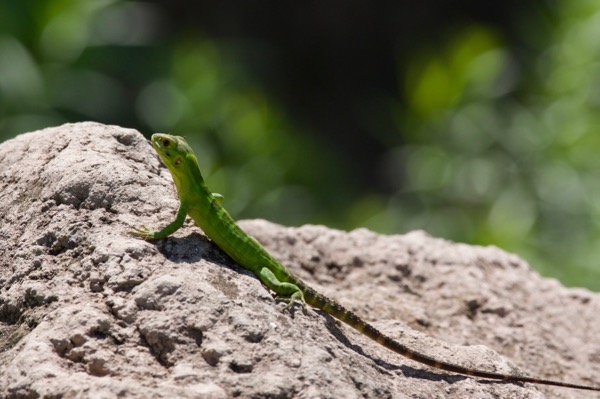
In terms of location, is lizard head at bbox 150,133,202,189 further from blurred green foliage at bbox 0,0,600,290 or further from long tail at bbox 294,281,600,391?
blurred green foliage at bbox 0,0,600,290

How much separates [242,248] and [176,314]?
87cm

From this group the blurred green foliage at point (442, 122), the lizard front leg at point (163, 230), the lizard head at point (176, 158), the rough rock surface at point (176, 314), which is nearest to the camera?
the rough rock surface at point (176, 314)

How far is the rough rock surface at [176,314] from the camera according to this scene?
4375mm

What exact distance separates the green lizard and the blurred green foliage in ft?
15.8

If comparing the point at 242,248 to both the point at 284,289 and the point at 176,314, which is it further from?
the point at 176,314

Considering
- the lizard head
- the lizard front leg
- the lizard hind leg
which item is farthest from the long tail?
the lizard head

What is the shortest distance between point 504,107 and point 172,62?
4186mm

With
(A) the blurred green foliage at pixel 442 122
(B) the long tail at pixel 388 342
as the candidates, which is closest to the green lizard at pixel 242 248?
(B) the long tail at pixel 388 342

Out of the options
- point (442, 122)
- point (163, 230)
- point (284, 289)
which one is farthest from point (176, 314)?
point (442, 122)

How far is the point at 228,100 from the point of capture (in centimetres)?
A: 1155

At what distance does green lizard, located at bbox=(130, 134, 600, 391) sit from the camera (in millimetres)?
5246

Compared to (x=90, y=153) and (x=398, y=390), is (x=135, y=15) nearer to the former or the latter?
(x=90, y=153)

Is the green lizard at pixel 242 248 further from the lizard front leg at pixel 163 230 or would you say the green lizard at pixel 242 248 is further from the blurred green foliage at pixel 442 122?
the blurred green foliage at pixel 442 122

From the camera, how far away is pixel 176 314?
4566 millimetres
